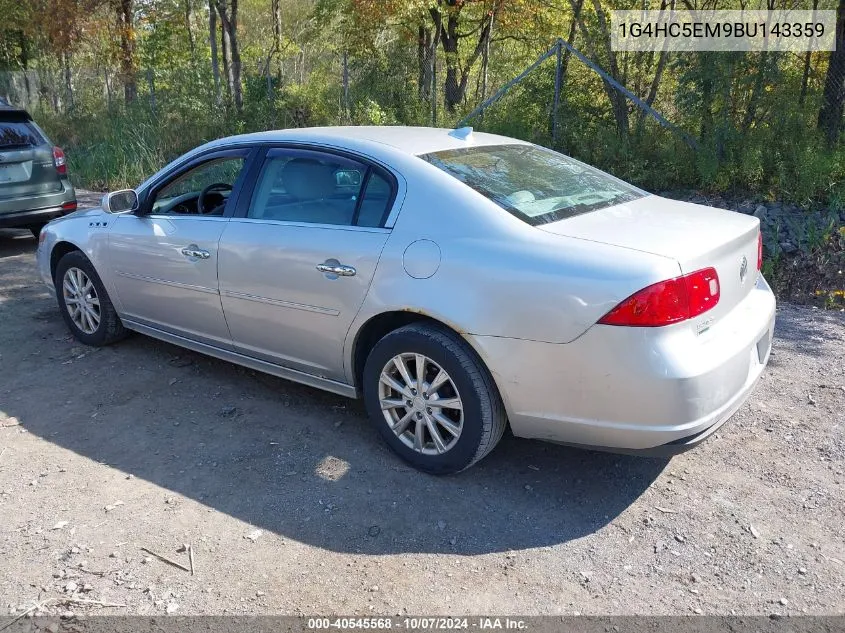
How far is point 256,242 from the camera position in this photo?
4156 millimetres

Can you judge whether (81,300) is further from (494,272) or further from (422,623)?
(422,623)

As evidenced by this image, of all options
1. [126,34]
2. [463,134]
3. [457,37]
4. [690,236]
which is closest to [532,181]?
[463,134]

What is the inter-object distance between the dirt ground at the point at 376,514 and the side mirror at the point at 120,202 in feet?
3.89

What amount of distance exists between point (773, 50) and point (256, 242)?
7166 mm

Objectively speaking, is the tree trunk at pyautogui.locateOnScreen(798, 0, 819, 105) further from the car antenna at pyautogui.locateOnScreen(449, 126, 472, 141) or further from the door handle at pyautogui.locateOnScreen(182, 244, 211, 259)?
the door handle at pyautogui.locateOnScreen(182, 244, 211, 259)

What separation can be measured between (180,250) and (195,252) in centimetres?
16

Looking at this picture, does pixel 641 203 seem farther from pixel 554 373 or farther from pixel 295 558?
pixel 295 558

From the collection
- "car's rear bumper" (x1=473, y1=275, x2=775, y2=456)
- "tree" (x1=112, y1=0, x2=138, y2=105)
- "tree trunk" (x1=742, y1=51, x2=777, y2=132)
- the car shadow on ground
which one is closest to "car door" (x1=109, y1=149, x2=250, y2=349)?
the car shadow on ground

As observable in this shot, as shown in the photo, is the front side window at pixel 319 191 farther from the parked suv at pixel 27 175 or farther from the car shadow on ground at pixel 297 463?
the parked suv at pixel 27 175

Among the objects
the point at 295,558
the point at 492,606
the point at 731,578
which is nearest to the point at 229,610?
the point at 295,558

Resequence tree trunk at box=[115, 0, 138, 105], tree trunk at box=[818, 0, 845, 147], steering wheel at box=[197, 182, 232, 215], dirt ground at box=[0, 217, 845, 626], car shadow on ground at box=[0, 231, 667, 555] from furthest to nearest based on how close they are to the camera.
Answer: tree trunk at box=[115, 0, 138, 105] < tree trunk at box=[818, 0, 845, 147] < steering wheel at box=[197, 182, 232, 215] < car shadow on ground at box=[0, 231, 667, 555] < dirt ground at box=[0, 217, 845, 626]

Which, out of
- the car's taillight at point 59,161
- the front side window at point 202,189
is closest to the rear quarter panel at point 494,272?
the front side window at point 202,189

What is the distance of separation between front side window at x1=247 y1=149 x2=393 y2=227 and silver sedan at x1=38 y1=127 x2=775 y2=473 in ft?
0.04

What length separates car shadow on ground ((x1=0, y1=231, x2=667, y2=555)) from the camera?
3.30m
